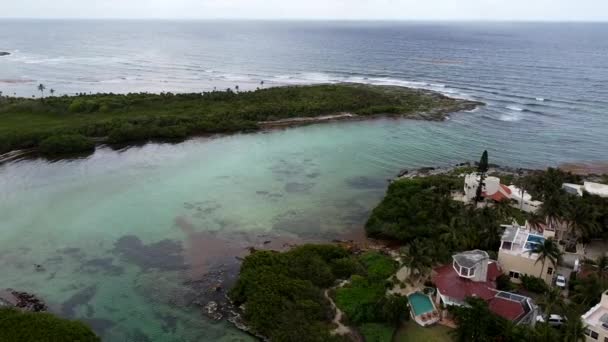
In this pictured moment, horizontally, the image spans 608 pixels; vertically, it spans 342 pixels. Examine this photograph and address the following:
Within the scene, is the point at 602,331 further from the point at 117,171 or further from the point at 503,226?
the point at 117,171

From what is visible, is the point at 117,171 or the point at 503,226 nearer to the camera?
the point at 503,226

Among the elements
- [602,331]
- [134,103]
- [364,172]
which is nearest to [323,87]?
[134,103]

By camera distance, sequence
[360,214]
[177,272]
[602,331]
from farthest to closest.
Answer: [360,214], [177,272], [602,331]

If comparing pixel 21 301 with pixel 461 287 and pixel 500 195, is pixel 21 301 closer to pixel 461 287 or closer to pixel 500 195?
→ pixel 461 287

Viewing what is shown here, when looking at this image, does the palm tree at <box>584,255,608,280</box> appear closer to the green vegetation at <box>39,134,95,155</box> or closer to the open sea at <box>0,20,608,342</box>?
the open sea at <box>0,20,608,342</box>

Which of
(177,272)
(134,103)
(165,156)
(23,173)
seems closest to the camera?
(177,272)

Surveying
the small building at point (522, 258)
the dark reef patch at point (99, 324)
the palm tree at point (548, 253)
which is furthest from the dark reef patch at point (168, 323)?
the palm tree at point (548, 253)


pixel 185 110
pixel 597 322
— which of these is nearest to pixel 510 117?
pixel 185 110

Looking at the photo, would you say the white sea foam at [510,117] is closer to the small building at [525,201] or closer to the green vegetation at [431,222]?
the small building at [525,201]
